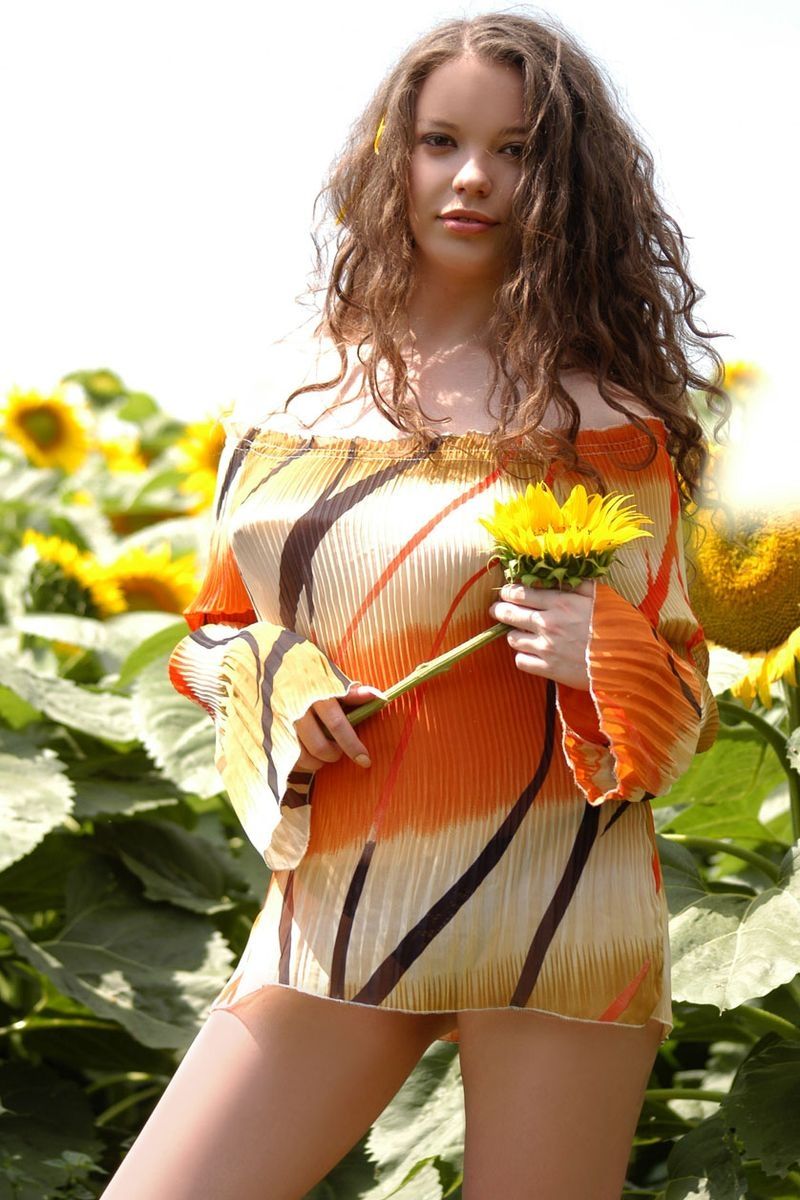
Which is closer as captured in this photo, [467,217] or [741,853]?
[467,217]

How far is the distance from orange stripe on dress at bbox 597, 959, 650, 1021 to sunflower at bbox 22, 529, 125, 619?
95.4 inches

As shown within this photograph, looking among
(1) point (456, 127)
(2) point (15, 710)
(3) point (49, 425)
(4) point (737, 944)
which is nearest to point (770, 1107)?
(4) point (737, 944)

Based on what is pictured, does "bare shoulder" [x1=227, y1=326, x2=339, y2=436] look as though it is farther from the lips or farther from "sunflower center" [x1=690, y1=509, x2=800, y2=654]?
"sunflower center" [x1=690, y1=509, x2=800, y2=654]

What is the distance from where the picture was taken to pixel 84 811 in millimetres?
3094

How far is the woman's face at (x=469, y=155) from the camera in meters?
1.94

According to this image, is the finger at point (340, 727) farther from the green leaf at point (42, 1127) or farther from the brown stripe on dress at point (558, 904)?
the green leaf at point (42, 1127)

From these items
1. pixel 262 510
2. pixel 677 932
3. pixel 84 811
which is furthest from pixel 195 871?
pixel 262 510

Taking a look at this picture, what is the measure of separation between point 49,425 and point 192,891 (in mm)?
2752

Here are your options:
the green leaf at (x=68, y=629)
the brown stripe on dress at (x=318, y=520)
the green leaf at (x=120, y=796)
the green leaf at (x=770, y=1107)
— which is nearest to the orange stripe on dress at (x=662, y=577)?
the brown stripe on dress at (x=318, y=520)

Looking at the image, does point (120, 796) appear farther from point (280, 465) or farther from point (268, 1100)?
point (268, 1100)

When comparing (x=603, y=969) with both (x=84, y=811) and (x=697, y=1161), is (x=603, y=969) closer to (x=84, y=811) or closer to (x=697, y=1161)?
(x=697, y=1161)

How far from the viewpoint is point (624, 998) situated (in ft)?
5.83

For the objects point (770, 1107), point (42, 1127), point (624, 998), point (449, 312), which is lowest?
point (42, 1127)

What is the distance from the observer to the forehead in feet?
6.36
